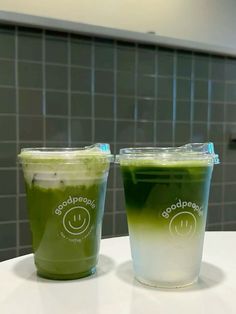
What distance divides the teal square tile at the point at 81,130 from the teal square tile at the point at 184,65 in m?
0.47

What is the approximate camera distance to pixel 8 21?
1.32 m

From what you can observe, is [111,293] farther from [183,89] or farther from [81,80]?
[183,89]

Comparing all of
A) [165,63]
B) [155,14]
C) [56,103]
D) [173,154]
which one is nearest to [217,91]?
[165,63]

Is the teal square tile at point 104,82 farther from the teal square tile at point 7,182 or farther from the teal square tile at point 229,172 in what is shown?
the teal square tile at point 229,172

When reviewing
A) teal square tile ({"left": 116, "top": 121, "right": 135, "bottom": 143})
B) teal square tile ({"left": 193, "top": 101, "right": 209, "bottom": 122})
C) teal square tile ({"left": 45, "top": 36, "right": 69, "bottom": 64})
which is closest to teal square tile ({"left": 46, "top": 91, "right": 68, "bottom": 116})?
teal square tile ({"left": 45, "top": 36, "right": 69, "bottom": 64})

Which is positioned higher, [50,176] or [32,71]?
[32,71]

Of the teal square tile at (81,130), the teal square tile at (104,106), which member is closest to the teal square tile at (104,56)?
the teal square tile at (104,106)

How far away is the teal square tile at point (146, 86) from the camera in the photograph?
1582mm

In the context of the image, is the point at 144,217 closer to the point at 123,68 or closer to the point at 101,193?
the point at 101,193

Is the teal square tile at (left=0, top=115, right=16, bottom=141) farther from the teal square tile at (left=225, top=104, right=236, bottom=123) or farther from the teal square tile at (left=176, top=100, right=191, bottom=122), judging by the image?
the teal square tile at (left=225, top=104, right=236, bottom=123)

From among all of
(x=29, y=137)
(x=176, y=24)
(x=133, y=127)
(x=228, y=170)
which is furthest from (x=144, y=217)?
(x=176, y=24)

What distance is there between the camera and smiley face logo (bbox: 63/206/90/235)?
48 centimetres

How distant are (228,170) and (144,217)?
55.6 inches

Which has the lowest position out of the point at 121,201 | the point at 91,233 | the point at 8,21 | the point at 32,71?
the point at 121,201
